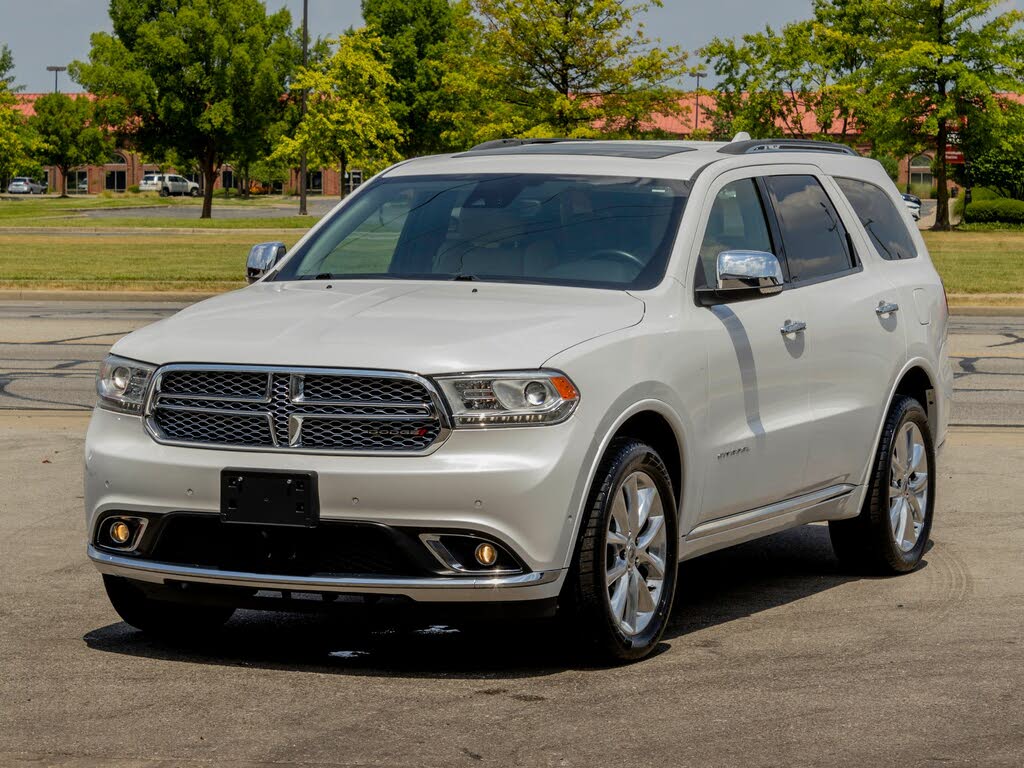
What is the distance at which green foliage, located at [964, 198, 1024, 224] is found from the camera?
57906 millimetres

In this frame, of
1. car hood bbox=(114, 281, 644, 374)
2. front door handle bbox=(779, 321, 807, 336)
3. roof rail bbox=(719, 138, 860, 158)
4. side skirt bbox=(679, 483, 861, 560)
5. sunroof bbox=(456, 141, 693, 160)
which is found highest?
roof rail bbox=(719, 138, 860, 158)

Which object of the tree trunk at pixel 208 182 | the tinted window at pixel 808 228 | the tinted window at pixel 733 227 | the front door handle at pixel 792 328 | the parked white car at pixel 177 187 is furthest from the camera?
the parked white car at pixel 177 187

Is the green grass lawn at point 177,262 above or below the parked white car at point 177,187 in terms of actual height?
above

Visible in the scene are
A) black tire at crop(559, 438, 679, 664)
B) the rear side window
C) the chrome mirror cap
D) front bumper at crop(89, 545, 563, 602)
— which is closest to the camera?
front bumper at crop(89, 545, 563, 602)

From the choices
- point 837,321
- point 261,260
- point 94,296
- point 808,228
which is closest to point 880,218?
point 808,228

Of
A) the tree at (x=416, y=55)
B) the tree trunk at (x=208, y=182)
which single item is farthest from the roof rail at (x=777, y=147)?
the tree at (x=416, y=55)

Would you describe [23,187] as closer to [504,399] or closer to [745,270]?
[745,270]

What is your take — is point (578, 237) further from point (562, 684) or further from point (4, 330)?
point (4, 330)

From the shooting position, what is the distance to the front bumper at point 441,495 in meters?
5.19

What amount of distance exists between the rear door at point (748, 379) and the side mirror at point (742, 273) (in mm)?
63

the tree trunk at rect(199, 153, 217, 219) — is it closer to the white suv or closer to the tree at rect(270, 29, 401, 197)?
the tree at rect(270, 29, 401, 197)

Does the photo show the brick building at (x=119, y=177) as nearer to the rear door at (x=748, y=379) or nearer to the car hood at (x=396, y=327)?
the rear door at (x=748, y=379)

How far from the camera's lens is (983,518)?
8859 mm

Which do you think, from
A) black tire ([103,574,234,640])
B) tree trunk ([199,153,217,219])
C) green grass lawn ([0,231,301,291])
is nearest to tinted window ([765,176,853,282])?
black tire ([103,574,234,640])
